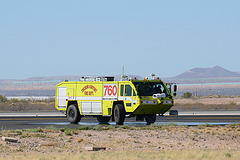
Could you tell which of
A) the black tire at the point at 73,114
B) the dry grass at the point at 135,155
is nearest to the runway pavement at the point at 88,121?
the black tire at the point at 73,114

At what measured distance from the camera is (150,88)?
34.9 metres

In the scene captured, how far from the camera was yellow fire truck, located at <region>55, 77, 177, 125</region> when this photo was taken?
113 ft

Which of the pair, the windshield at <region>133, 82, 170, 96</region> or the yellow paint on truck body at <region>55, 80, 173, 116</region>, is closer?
the yellow paint on truck body at <region>55, 80, 173, 116</region>

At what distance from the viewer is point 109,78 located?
36219 millimetres

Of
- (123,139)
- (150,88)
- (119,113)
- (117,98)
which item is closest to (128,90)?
(117,98)

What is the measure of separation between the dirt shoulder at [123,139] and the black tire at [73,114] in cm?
658

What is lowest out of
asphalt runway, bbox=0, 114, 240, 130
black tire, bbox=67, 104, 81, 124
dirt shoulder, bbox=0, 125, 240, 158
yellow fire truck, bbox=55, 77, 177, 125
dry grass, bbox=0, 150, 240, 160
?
dry grass, bbox=0, 150, 240, 160

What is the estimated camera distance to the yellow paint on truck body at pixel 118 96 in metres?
34.2

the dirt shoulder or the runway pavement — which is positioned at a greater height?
the runway pavement

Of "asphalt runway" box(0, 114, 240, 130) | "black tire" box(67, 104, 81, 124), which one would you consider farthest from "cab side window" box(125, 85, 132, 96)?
"black tire" box(67, 104, 81, 124)

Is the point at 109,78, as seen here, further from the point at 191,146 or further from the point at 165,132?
the point at 191,146

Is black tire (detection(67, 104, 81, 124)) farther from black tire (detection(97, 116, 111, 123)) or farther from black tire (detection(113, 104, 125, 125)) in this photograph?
black tire (detection(113, 104, 125, 125))

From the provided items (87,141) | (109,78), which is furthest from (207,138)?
(109,78)

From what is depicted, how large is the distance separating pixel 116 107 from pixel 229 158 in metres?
14.8
